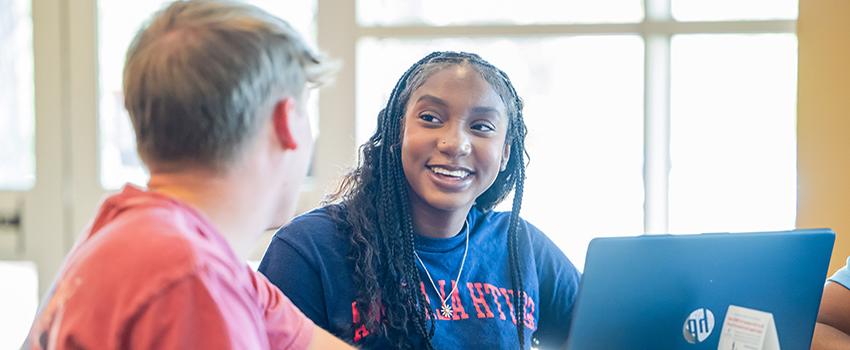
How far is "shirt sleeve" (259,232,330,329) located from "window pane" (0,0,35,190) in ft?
5.82

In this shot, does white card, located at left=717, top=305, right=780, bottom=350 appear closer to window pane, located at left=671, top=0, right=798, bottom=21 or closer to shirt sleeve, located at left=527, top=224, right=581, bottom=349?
shirt sleeve, located at left=527, top=224, right=581, bottom=349

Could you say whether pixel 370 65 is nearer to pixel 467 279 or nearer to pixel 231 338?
pixel 467 279

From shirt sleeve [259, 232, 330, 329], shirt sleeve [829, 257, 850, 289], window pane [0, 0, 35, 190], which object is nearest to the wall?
shirt sleeve [829, 257, 850, 289]

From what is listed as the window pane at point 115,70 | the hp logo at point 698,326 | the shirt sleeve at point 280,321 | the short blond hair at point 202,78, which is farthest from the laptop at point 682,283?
the window pane at point 115,70

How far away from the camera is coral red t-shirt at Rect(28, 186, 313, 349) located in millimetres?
728

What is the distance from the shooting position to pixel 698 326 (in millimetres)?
1244

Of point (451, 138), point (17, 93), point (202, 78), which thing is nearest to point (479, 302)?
point (451, 138)

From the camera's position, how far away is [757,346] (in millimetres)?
1275

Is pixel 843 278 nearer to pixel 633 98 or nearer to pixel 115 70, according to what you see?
pixel 633 98

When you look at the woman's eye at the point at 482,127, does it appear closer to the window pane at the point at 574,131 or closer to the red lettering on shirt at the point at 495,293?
the red lettering on shirt at the point at 495,293

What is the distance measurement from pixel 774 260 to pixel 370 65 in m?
1.73

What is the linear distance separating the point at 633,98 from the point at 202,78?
2.07m

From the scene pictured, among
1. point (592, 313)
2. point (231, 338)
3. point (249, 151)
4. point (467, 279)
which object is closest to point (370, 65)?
point (467, 279)

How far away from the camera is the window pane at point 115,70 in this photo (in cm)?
280
